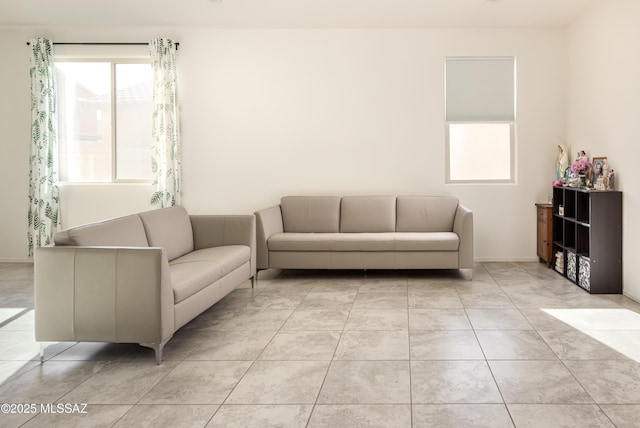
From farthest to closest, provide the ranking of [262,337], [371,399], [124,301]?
[262,337]
[124,301]
[371,399]

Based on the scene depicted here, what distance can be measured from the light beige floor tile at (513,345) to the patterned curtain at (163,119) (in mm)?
4357

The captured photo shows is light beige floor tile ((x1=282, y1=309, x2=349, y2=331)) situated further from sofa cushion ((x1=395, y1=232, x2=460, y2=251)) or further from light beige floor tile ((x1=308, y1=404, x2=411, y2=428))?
sofa cushion ((x1=395, y1=232, x2=460, y2=251))

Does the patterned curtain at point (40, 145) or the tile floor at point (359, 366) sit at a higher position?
the patterned curtain at point (40, 145)

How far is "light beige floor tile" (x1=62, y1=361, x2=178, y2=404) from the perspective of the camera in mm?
2510

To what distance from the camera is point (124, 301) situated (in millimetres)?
2984

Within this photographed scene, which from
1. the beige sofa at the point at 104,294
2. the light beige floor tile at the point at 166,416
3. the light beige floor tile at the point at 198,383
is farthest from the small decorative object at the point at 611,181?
the light beige floor tile at the point at 166,416

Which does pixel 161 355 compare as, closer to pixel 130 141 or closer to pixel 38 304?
pixel 38 304

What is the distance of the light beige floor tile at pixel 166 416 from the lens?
7.27 ft

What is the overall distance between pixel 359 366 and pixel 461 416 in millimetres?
763

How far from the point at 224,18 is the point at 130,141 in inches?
79.1

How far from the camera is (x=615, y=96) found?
471 centimetres

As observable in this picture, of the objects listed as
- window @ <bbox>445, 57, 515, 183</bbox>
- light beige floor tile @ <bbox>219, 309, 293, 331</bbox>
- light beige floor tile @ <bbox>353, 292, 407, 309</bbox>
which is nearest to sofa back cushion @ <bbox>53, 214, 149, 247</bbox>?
light beige floor tile @ <bbox>219, 309, 293, 331</bbox>

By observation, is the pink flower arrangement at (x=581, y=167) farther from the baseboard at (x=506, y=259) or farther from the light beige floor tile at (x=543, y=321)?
the light beige floor tile at (x=543, y=321)


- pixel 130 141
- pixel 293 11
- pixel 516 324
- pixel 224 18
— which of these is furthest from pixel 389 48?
pixel 516 324
